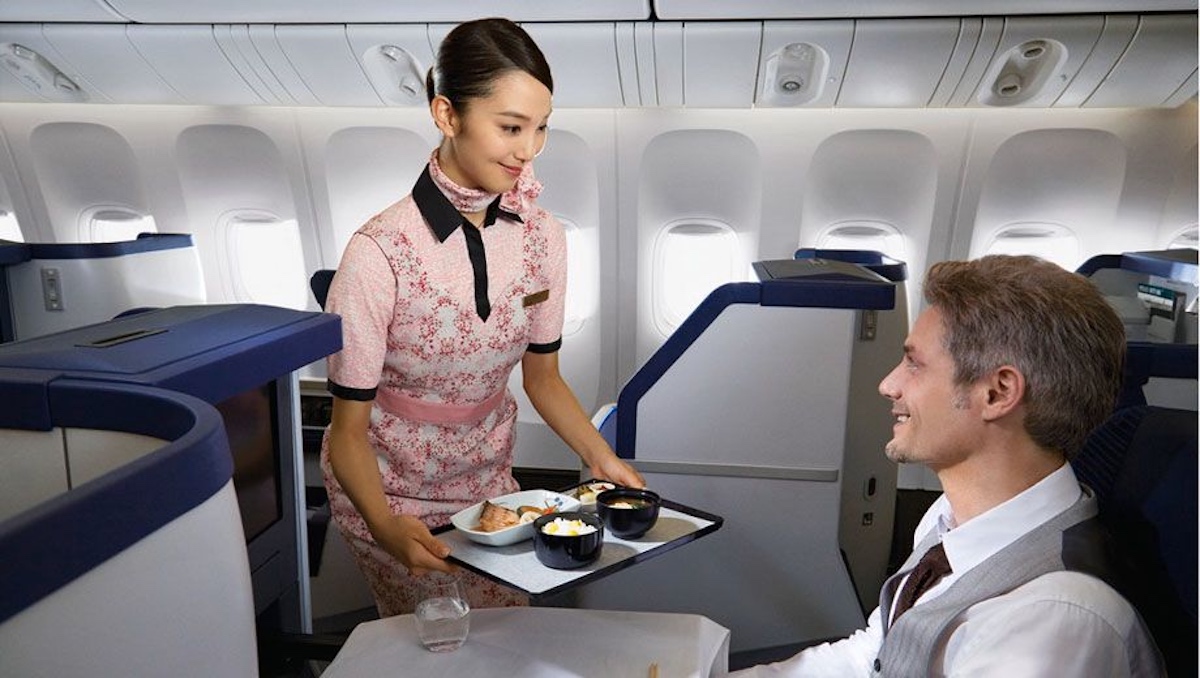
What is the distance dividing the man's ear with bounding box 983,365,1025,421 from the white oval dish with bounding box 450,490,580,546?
2.64ft

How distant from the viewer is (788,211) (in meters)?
5.23

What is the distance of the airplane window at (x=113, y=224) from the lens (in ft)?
20.9

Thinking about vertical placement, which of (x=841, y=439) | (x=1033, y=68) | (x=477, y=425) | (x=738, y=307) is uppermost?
(x=1033, y=68)

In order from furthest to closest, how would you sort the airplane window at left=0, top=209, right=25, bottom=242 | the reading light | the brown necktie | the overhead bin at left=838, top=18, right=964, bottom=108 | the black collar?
1. the airplane window at left=0, top=209, right=25, bottom=242
2. the reading light
3. the overhead bin at left=838, top=18, right=964, bottom=108
4. the black collar
5. the brown necktie

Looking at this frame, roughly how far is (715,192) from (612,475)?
3510 millimetres

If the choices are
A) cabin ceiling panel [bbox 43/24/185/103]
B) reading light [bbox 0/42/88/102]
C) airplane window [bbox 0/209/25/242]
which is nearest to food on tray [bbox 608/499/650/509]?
cabin ceiling panel [bbox 43/24/185/103]

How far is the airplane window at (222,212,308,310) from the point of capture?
6.25 m

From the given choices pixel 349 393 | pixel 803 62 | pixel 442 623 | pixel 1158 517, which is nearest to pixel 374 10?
pixel 803 62

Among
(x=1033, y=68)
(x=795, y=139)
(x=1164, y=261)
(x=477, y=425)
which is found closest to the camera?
(x=477, y=425)

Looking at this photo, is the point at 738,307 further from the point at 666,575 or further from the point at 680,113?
the point at 680,113

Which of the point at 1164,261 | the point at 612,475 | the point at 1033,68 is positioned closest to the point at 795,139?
the point at 1033,68

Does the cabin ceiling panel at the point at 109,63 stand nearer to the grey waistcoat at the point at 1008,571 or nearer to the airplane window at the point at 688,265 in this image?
the airplane window at the point at 688,265

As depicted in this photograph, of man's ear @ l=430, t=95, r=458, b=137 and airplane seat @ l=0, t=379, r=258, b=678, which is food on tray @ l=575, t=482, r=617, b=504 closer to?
man's ear @ l=430, t=95, r=458, b=137

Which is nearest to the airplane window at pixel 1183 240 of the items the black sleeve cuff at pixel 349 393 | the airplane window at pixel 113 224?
the black sleeve cuff at pixel 349 393
